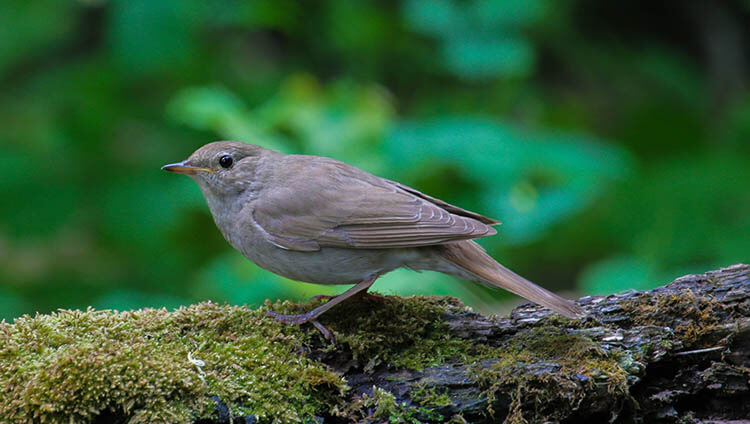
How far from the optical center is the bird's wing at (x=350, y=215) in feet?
12.9

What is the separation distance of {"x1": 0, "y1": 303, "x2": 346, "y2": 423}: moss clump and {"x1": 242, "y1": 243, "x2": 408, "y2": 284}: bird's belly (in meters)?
0.36

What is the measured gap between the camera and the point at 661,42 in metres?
8.87

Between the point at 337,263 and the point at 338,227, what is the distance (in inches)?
8.0

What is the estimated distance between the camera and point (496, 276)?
12.6 feet

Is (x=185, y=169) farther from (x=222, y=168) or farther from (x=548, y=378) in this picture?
(x=548, y=378)

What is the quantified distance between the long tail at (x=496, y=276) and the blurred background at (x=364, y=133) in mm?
1425

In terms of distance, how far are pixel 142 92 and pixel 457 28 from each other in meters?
3.20

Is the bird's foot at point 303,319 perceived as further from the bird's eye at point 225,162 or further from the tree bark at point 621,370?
the bird's eye at point 225,162

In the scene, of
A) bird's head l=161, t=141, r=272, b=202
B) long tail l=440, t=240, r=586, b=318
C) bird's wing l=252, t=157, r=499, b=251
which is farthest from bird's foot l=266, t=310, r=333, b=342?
bird's head l=161, t=141, r=272, b=202

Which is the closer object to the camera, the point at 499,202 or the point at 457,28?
the point at 499,202

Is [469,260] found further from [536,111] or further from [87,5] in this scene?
[87,5]

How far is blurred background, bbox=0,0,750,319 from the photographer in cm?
596

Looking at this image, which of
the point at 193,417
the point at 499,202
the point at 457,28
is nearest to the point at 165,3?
the point at 457,28

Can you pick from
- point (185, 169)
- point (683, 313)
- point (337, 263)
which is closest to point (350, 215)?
point (337, 263)
